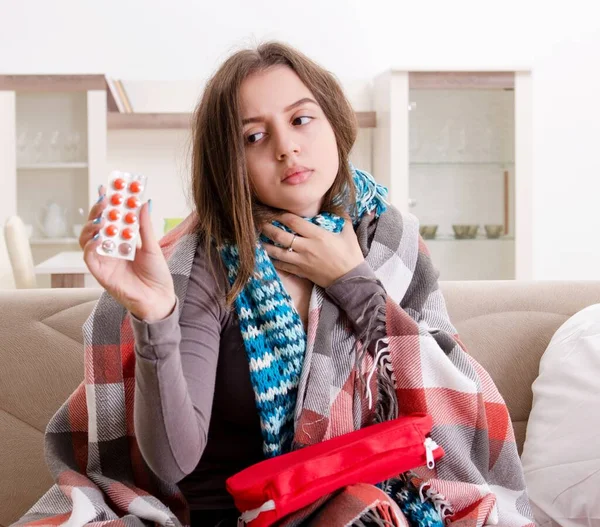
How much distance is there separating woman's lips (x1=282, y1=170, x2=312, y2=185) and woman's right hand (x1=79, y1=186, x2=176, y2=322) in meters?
0.38

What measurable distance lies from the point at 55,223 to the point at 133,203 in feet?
11.1

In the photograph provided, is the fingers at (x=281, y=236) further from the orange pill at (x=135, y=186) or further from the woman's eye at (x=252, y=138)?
the orange pill at (x=135, y=186)

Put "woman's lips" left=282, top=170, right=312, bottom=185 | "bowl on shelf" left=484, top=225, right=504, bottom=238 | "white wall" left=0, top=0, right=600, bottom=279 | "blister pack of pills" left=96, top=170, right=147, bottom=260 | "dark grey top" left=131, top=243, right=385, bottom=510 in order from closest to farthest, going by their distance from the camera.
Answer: "blister pack of pills" left=96, top=170, right=147, bottom=260 → "dark grey top" left=131, top=243, right=385, bottom=510 → "woman's lips" left=282, top=170, right=312, bottom=185 → "bowl on shelf" left=484, top=225, right=504, bottom=238 → "white wall" left=0, top=0, right=600, bottom=279

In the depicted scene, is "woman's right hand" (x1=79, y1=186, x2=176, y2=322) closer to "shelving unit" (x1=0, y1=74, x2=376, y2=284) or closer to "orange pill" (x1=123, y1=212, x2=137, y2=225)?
"orange pill" (x1=123, y1=212, x2=137, y2=225)

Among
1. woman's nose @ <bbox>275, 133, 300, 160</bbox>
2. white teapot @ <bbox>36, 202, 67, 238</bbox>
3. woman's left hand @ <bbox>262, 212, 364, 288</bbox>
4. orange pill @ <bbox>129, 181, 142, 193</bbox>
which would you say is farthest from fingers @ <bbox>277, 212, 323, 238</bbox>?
white teapot @ <bbox>36, 202, 67, 238</bbox>

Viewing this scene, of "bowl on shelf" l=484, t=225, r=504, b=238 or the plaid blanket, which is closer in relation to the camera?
the plaid blanket

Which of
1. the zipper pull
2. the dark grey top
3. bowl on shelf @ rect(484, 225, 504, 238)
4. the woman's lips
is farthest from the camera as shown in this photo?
bowl on shelf @ rect(484, 225, 504, 238)

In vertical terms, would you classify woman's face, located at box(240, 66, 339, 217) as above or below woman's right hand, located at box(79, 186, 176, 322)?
above

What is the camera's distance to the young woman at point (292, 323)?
123cm

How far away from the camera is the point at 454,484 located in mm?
1233

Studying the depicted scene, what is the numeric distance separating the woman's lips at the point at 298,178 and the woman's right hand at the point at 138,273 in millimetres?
378

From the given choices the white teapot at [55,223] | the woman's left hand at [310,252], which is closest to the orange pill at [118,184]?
the woman's left hand at [310,252]

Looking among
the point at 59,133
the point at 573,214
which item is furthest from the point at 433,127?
the point at 59,133

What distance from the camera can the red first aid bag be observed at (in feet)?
3.43
